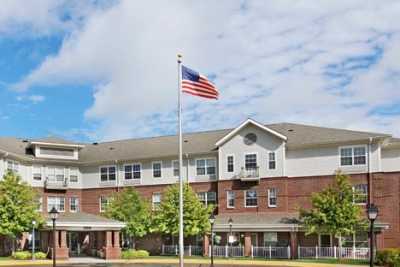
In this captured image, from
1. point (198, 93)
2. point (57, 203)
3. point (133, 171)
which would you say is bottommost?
point (57, 203)

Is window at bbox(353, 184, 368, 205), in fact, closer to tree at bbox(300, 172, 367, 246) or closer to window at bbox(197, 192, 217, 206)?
tree at bbox(300, 172, 367, 246)

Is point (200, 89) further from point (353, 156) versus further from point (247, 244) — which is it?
point (247, 244)

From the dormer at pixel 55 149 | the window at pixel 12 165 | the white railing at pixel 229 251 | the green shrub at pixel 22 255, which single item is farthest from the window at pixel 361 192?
the window at pixel 12 165

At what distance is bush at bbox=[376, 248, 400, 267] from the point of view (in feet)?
126

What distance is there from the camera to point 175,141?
64.4 m

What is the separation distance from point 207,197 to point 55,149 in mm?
16282

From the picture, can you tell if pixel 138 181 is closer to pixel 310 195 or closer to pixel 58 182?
pixel 58 182

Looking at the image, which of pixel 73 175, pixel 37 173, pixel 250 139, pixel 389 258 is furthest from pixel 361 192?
pixel 37 173

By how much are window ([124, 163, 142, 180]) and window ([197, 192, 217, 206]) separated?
6817mm

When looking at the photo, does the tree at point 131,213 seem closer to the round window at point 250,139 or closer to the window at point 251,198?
the window at point 251,198

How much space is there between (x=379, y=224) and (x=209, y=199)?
52.3ft

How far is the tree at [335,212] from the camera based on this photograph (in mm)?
48312

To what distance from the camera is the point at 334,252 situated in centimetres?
5075

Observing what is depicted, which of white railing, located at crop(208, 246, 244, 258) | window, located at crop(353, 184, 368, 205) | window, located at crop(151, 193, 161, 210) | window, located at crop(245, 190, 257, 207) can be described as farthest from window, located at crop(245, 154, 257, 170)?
window, located at crop(151, 193, 161, 210)
